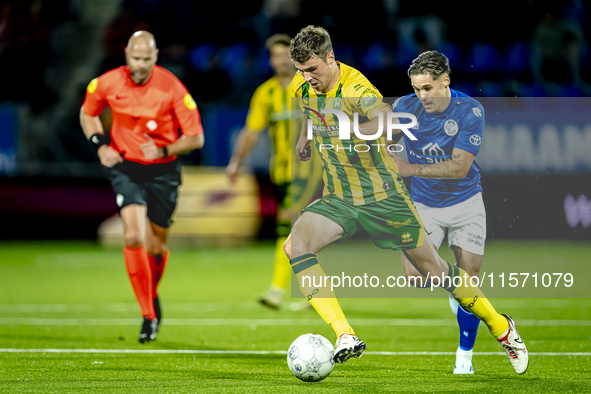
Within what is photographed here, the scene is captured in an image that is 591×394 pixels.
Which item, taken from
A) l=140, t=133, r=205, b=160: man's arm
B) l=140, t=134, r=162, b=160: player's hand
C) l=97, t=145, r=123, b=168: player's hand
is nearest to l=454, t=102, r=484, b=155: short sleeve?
l=140, t=133, r=205, b=160: man's arm

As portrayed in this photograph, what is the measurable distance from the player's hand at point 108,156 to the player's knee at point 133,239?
496 millimetres

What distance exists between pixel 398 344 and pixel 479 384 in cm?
133

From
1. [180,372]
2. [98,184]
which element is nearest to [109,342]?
[180,372]

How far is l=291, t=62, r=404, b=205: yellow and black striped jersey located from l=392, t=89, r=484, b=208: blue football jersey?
16 centimetres

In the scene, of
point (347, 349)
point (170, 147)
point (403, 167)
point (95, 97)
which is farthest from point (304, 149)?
point (95, 97)

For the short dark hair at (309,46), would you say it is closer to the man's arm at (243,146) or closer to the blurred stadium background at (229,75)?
the man's arm at (243,146)

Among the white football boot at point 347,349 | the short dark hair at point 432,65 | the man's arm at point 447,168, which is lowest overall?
the white football boot at point 347,349

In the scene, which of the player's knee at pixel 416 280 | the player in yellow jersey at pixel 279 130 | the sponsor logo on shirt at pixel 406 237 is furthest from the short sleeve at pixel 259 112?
the sponsor logo on shirt at pixel 406 237

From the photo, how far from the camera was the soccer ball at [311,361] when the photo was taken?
3705 millimetres

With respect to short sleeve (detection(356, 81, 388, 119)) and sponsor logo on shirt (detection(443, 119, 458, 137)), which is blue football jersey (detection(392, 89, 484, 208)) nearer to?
sponsor logo on shirt (detection(443, 119, 458, 137))

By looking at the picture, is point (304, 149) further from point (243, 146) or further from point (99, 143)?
point (243, 146)

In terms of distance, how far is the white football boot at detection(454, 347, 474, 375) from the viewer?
4.02m

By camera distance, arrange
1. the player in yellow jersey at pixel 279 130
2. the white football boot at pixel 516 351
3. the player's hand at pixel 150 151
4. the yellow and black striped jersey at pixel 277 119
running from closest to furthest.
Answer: the white football boot at pixel 516 351 < the player's hand at pixel 150 151 < the player in yellow jersey at pixel 279 130 < the yellow and black striped jersey at pixel 277 119

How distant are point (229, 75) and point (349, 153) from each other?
1144 centimetres
